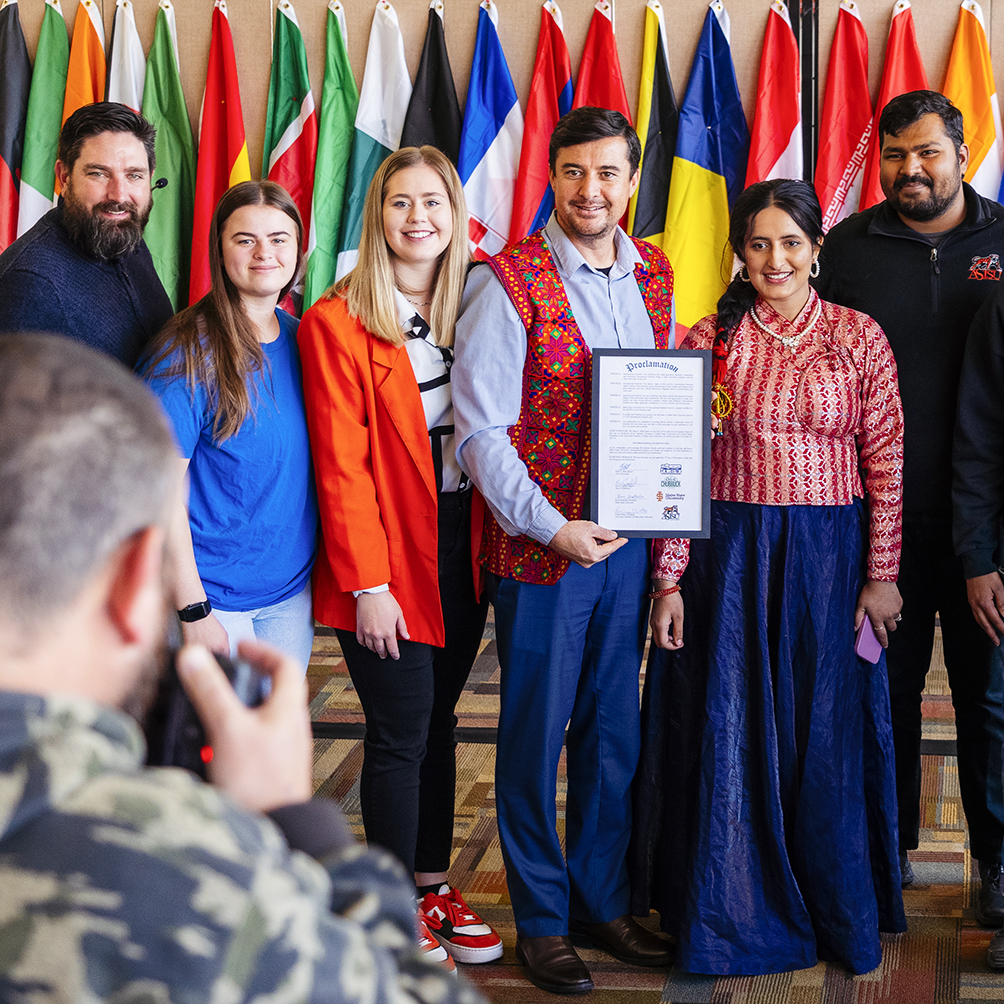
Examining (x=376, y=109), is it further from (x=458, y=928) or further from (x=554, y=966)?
(x=554, y=966)

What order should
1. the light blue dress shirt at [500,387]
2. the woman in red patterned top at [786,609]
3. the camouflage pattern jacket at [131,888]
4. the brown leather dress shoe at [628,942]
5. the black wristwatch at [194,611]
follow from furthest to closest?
the brown leather dress shoe at [628,942] → the woman in red patterned top at [786,609] → the light blue dress shirt at [500,387] → the black wristwatch at [194,611] → the camouflage pattern jacket at [131,888]

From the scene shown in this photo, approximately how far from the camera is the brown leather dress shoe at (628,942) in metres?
2.23

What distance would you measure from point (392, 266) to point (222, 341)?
39cm

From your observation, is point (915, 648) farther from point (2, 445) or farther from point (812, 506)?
point (2, 445)

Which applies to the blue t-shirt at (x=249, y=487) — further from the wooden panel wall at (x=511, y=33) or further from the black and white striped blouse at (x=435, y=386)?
the wooden panel wall at (x=511, y=33)

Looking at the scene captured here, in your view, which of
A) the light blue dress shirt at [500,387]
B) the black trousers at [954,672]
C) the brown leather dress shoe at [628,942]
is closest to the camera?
the light blue dress shirt at [500,387]

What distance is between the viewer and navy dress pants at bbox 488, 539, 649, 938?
2.14m

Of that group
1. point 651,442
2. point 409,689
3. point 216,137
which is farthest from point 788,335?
point 216,137

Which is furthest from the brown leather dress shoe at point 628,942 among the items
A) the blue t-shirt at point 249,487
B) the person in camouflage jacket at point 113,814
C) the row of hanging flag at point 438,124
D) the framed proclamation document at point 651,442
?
the row of hanging flag at point 438,124

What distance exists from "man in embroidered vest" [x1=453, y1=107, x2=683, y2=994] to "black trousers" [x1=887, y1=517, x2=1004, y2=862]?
0.63m

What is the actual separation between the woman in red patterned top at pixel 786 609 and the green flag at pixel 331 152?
2.23 metres

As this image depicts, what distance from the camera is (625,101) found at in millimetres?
3936

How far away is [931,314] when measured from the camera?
2318 mm

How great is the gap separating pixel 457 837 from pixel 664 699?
86cm
